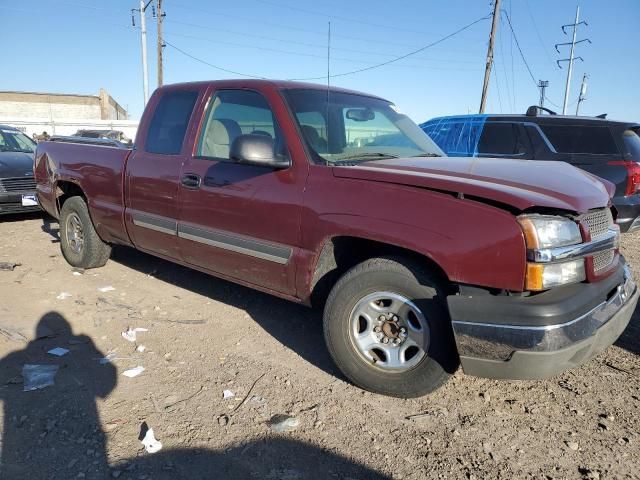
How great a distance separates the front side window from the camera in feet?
11.6

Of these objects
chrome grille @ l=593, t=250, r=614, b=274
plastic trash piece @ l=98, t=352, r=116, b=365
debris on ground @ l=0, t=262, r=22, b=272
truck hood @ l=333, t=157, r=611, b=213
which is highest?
truck hood @ l=333, t=157, r=611, b=213

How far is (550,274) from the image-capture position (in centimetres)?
237

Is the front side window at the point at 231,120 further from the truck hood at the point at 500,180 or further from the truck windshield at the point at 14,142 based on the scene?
the truck windshield at the point at 14,142

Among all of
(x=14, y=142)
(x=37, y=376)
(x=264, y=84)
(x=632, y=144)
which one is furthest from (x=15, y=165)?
(x=632, y=144)

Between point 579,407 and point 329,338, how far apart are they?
5.03ft

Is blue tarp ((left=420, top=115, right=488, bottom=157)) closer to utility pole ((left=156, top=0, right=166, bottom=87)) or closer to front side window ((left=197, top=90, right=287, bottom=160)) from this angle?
front side window ((left=197, top=90, right=287, bottom=160))

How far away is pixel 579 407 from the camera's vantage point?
2.87m

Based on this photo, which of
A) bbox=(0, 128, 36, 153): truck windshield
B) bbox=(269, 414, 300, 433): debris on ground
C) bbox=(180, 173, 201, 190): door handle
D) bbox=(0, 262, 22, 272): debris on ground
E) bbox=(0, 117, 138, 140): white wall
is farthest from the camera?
bbox=(0, 117, 138, 140): white wall

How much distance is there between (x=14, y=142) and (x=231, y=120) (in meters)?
7.93

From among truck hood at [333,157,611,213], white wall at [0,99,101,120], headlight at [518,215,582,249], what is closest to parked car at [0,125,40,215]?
truck hood at [333,157,611,213]

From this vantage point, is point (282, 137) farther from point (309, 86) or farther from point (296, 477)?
point (296, 477)

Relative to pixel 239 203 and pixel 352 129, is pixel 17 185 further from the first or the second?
pixel 352 129

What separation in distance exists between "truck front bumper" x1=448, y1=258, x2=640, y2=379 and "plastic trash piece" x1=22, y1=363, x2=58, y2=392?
252 cm

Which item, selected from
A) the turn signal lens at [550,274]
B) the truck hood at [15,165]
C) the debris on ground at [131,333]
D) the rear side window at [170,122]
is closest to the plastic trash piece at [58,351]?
the debris on ground at [131,333]
